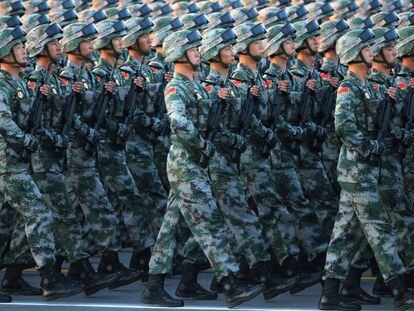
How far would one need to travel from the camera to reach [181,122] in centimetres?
1351

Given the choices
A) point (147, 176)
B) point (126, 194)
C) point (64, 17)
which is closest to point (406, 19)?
point (147, 176)

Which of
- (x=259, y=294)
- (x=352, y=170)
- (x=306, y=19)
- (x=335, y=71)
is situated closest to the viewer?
(x=352, y=170)

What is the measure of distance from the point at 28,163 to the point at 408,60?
3328 millimetres

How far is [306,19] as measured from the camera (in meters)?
18.1

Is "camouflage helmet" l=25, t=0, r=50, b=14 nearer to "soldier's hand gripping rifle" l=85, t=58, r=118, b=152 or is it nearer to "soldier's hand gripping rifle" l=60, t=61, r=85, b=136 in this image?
"soldier's hand gripping rifle" l=85, t=58, r=118, b=152

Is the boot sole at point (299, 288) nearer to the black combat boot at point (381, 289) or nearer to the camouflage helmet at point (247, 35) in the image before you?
the black combat boot at point (381, 289)

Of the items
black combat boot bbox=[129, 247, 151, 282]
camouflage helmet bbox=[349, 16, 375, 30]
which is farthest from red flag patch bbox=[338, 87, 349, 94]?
camouflage helmet bbox=[349, 16, 375, 30]

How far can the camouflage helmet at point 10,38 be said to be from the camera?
14367mm

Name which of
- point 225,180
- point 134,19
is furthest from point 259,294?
point 134,19

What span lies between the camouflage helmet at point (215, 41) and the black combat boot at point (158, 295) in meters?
1.90

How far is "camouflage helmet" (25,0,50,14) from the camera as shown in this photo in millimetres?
18666

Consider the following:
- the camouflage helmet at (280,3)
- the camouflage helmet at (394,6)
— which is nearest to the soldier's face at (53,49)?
the camouflage helmet at (280,3)

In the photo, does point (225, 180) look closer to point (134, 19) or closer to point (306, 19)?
point (134, 19)

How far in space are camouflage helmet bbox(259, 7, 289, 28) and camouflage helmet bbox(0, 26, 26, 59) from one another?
3532 millimetres
